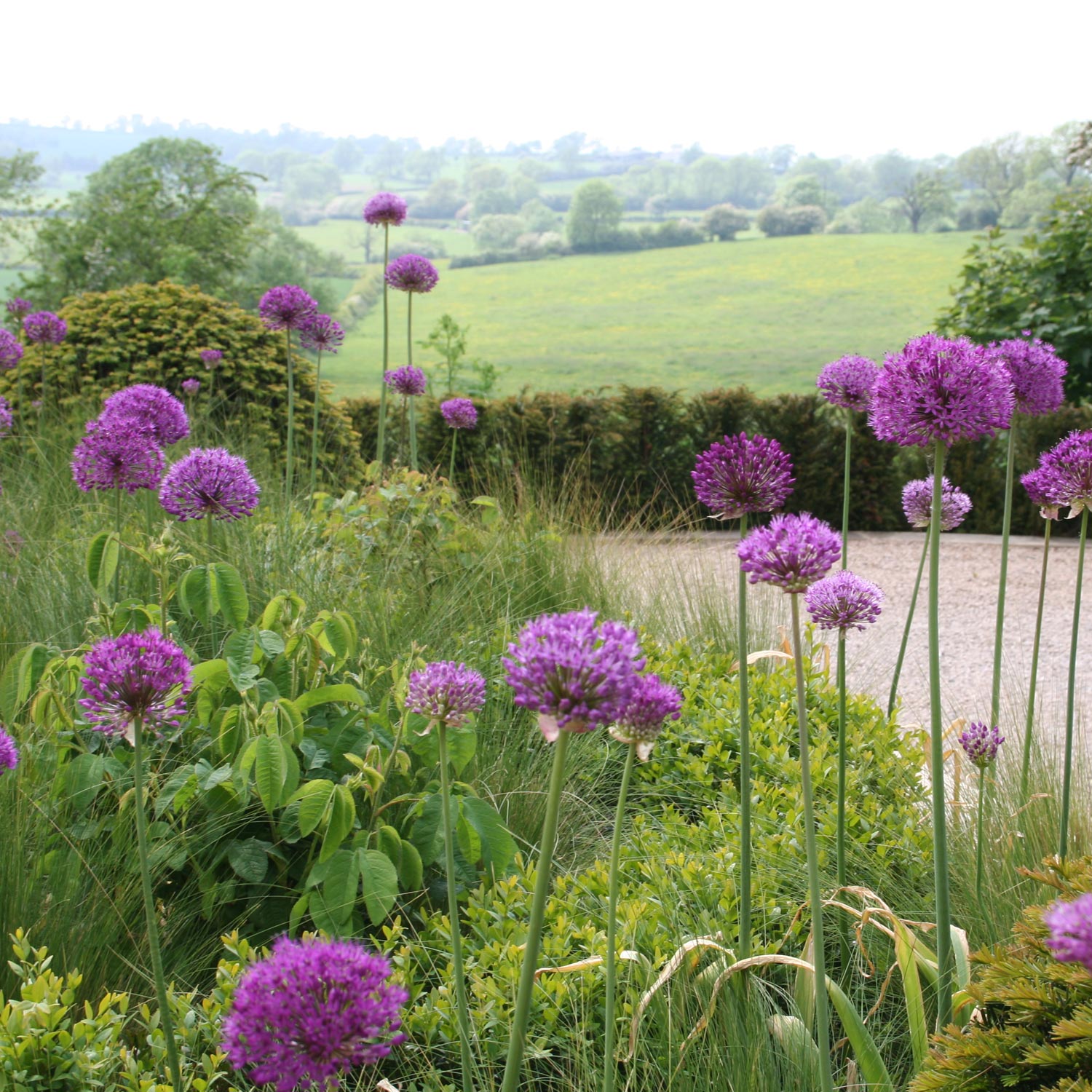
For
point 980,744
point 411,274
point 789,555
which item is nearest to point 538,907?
point 789,555

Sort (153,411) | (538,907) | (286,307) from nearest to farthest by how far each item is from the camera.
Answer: (538,907), (153,411), (286,307)

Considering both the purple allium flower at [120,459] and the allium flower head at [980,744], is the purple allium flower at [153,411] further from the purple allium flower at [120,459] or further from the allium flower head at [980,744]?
the allium flower head at [980,744]

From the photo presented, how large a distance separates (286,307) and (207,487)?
7.62 feet

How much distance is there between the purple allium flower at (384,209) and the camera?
5.10 m

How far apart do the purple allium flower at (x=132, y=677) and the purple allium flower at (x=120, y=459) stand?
1.38m

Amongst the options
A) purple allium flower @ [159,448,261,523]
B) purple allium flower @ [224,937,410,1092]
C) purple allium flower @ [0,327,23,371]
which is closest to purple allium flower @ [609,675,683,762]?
purple allium flower @ [224,937,410,1092]

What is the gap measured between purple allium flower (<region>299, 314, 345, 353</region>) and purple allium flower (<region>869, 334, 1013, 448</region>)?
3.85 meters

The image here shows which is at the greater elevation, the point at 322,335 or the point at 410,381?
the point at 322,335

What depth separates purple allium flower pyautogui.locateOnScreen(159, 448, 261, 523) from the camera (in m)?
2.47

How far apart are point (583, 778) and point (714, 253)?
166ft

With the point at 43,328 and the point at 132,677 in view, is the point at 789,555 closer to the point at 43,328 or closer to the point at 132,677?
the point at 132,677

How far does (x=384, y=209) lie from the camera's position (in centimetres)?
513

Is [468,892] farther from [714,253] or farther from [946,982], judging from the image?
[714,253]

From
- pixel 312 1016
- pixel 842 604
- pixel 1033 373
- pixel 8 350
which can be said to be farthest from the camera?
pixel 8 350
